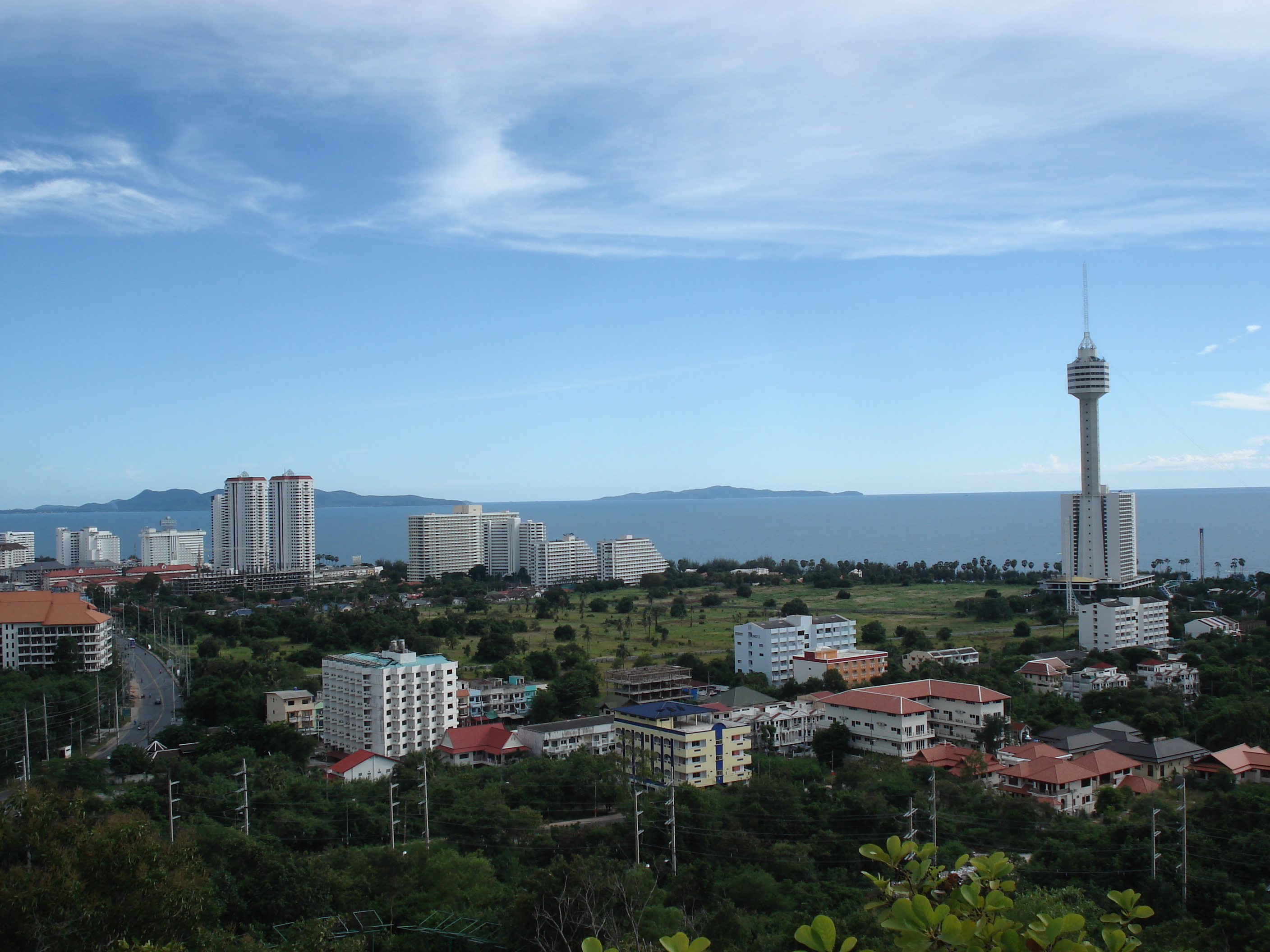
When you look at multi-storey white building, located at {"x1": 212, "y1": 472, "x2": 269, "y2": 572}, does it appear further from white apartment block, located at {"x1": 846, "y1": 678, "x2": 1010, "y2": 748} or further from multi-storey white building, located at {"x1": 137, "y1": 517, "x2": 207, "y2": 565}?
white apartment block, located at {"x1": 846, "y1": 678, "x2": 1010, "y2": 748}

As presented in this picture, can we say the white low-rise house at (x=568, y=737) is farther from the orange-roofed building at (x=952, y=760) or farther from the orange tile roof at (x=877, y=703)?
the orange-roofed building at (x=952, y=760)

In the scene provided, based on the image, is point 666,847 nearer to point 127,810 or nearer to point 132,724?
point 127,810

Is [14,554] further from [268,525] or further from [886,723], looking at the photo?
[886,723]

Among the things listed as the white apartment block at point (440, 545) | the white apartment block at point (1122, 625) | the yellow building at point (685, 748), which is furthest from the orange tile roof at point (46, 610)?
the white apartment block at point (440, 545)

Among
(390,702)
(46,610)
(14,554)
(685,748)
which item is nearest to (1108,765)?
(685,748)

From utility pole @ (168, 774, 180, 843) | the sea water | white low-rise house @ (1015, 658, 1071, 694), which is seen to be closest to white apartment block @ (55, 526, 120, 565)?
the sea water
